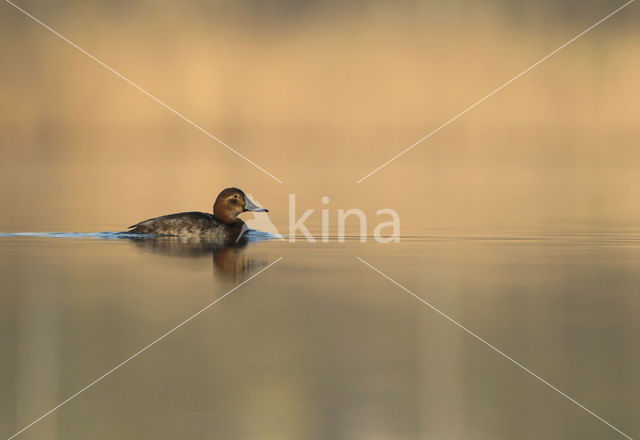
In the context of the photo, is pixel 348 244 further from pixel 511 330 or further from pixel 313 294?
pixel 511 330

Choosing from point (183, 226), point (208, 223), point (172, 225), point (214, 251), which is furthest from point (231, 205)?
point (214, 251)

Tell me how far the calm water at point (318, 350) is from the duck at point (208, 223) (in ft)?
8.52

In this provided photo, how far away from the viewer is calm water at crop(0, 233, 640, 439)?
377 cm

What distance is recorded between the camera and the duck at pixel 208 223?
11328mm

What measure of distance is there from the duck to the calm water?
2597mm

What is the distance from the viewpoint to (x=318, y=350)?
16.1 ft

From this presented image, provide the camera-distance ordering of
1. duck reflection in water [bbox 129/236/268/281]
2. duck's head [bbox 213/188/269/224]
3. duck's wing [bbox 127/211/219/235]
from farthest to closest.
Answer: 1. duck's head [bbox 213/188/269/224]
2. duck's wing [bbox 127/211/219/235]
3. duck reflection in water [bbox 129/236/268/281]

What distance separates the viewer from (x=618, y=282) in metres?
7.45

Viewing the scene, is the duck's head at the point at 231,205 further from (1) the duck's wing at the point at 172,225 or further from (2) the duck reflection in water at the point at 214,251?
(1) the duck's wing at the point at 172,225

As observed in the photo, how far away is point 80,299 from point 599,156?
63533 mm
